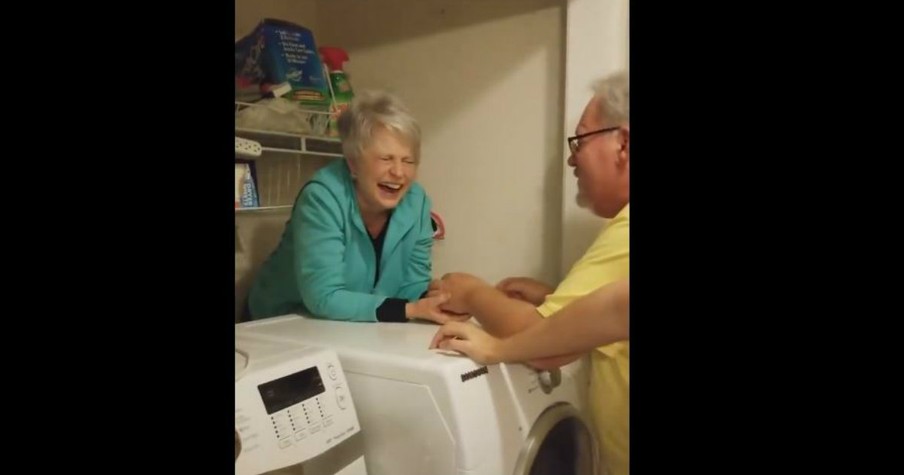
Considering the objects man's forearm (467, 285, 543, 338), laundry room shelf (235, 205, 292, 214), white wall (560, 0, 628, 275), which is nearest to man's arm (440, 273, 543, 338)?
man's forearm (467, 285, 543, 338)

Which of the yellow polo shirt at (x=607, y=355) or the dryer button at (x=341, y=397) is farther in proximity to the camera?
the dryer button at (x=341, y=397)

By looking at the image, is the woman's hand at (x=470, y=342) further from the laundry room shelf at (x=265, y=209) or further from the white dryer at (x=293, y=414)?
the laundry room shelf at (x=265, y=209)

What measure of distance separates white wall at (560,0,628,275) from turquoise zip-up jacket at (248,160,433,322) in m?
0.28

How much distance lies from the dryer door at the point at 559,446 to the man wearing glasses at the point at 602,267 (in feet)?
0.11

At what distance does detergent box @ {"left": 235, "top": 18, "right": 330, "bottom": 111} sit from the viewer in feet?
3.80

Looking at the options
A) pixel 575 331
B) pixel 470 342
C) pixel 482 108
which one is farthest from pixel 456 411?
pixel 482 108

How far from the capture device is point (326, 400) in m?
0.97

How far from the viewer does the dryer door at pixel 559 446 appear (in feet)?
3.26

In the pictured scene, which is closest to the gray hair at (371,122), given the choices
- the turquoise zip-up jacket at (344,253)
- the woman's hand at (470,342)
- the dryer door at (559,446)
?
the turquoise zip-up jacket at (344,253)

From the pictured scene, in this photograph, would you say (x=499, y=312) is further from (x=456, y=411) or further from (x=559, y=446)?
(x=559, y=446)
